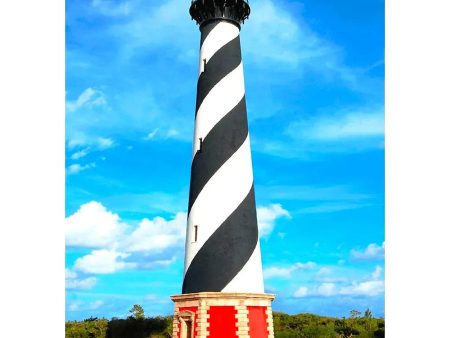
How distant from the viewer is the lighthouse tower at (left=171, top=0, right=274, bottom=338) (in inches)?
558

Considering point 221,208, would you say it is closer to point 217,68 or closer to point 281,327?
point 217,68

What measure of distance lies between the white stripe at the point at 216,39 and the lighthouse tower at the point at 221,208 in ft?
0.10

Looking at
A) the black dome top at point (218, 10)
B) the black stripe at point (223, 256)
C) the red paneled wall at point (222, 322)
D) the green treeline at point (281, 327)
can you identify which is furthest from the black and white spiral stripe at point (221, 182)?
the green treeline at point (281, 327)

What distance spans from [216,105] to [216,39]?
2241 mm

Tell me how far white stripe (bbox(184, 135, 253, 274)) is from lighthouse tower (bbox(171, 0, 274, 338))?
0.10 ft

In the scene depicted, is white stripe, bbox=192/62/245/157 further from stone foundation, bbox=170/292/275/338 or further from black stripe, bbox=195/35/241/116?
stone foundation, bbox=170/292/275/338

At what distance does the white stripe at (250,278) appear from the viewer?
1442 centimetres

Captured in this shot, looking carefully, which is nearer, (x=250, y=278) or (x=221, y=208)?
(x=250, y=278)

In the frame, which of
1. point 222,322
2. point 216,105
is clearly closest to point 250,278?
point 222,322

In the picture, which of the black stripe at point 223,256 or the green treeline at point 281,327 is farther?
the green treeline at point 281,327

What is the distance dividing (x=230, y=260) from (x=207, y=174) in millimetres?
2634

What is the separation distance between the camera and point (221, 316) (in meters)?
14.1

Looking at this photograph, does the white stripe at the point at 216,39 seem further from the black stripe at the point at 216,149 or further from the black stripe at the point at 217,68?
the black stripe at the point at 216,149
